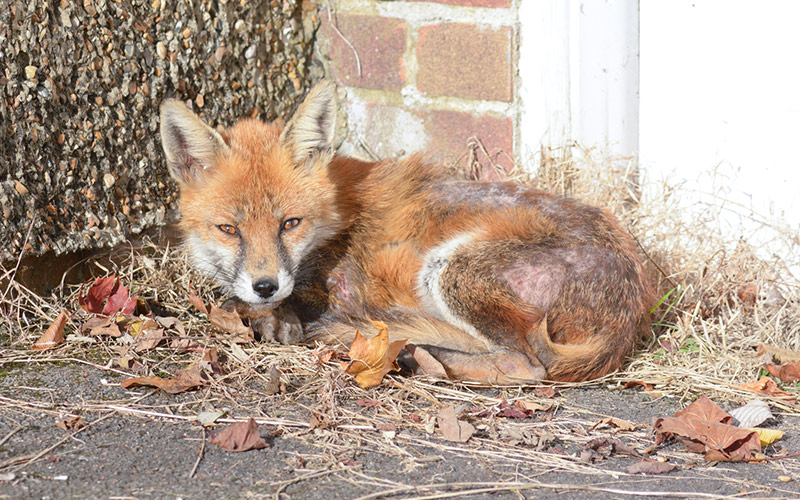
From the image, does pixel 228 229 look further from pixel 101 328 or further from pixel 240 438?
pixel 240 438

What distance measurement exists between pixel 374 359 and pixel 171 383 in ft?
2.31

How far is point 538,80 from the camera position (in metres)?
3.99

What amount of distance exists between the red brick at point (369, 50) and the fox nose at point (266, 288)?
6.04ft

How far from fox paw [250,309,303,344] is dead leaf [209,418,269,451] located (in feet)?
2.87

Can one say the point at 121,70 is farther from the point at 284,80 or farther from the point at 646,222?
the point at 646,222

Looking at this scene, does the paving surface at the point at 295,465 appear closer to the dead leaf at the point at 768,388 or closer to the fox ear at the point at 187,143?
the dead leaf at the point at 768,388

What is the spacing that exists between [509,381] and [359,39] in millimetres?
2412

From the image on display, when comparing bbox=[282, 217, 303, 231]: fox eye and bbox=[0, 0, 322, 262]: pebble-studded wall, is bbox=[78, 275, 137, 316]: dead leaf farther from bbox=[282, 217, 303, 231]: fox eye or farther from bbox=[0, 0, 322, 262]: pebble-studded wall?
bbox=[282, 217, 303, 231]: fox eye

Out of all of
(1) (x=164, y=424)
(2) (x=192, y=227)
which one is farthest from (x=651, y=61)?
(1) (x=164, y=424)

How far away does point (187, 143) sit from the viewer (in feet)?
10.1

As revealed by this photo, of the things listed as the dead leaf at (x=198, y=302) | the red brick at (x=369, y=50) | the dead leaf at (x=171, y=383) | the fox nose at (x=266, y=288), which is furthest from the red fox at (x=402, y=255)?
the red brick at (x=369, y=50)

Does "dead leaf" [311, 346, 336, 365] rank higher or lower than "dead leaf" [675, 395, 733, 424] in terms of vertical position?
higher

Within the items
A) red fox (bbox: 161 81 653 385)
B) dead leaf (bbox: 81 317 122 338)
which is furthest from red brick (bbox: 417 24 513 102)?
dead leaf (bbox: 81 317 122 338)

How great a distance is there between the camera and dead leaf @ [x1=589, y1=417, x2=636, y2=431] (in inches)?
99.7
